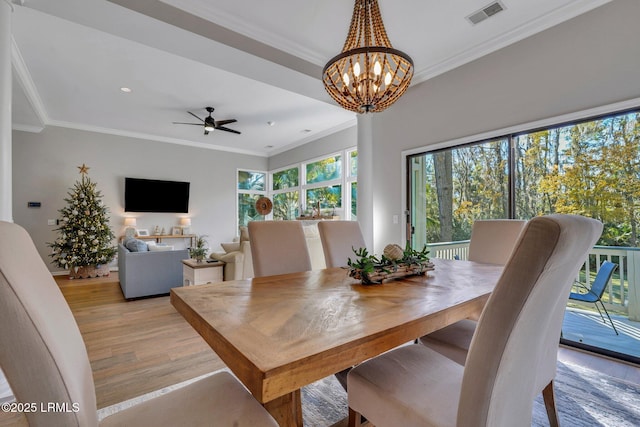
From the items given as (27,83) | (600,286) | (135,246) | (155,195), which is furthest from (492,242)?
(155,195)

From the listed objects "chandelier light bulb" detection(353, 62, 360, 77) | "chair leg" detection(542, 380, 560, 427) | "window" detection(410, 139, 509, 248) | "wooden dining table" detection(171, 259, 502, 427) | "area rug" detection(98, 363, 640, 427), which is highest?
"chandelier light bulb" detection(353, 62, 360, 77)

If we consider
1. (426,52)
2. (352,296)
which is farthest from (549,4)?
(352,296)

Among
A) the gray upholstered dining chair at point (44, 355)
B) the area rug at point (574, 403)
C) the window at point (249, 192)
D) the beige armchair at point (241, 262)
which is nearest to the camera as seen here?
the gray upholstered dining chair at point (44, 355)

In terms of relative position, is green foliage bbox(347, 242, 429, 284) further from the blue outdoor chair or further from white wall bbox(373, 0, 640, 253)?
white wall bbox(373, 0, 640, 253)

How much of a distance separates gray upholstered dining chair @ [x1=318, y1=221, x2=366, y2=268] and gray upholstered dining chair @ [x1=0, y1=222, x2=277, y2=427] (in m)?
1.45

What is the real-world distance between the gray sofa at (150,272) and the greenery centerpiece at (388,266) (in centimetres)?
344

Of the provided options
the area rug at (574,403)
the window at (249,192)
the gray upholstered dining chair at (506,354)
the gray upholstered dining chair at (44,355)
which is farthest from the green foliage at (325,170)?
the gray upholstered dining chair at (44,355)

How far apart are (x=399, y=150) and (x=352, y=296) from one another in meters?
3.08

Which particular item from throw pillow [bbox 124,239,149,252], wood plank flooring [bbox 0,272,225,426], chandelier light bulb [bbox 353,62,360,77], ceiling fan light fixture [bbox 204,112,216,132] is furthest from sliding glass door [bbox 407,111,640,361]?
throw pillow [bbox 124,239,149,252]

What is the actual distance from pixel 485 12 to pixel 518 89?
0.79 meters

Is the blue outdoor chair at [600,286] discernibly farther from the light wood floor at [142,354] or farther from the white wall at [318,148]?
the white wall at [318,148]

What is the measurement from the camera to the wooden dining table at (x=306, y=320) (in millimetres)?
720

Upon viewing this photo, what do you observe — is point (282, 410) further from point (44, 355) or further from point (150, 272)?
point (150, 272)

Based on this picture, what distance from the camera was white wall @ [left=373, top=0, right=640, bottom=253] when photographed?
91.7 inches
